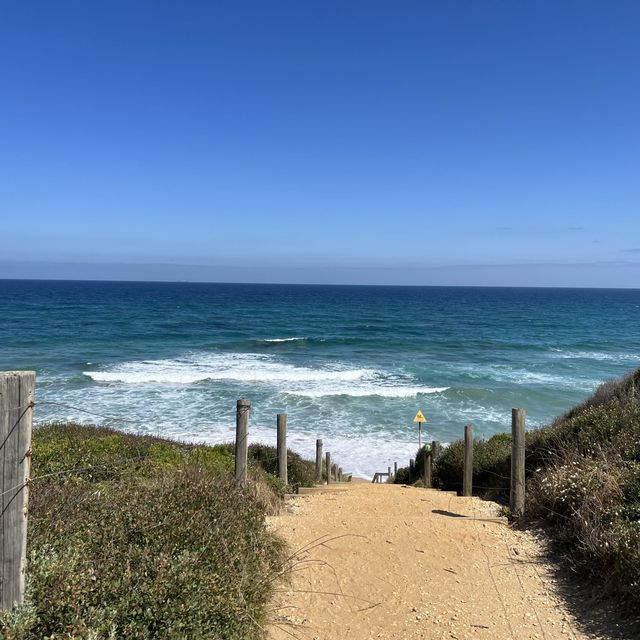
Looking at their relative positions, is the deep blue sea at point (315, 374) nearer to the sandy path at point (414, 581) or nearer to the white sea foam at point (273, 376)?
the white sea foam at point (273, 376)

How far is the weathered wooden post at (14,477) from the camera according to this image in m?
3.08

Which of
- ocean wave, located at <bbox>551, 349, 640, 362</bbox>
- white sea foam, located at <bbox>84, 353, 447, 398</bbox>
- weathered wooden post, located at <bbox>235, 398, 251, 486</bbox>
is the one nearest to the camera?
weathered wooden post, located at <bbox>235, 398, 251, 486</bbox>

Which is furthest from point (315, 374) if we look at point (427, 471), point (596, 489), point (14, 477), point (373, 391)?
point (14, 477)

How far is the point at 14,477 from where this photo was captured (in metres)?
3.12

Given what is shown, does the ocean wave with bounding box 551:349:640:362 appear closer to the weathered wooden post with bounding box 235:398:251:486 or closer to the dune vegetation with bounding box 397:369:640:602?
the dune vegetation with bounding box 397:369:640:602

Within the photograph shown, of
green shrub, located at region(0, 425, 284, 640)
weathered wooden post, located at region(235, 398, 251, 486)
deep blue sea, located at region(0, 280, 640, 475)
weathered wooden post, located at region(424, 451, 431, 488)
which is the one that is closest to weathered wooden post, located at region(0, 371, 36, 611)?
green shrub, located at region(0, 425, 284, 640)

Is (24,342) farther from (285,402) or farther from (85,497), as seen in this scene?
(85,497)

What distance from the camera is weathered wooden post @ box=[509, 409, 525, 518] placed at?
302 inches

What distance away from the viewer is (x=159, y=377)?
3025 cm

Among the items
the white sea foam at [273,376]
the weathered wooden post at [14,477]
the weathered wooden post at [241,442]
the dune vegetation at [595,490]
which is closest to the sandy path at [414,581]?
the dune vegetation at [595,490]

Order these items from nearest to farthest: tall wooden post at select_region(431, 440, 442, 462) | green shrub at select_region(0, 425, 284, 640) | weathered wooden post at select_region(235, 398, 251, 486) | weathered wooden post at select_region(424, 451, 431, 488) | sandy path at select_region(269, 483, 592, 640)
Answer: green shrub at select_region(0, 425, 284, 640), sandy path at select_region(269, 483, 592, 640), weathered wooden post at select_region(235, 398, 251, 486), weathered wooden post at select_region(424, 451, 431, 488), tall wooden post at select_region(431, 440, 442, 462)

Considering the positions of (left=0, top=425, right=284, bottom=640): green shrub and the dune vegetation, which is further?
the dune vegetation

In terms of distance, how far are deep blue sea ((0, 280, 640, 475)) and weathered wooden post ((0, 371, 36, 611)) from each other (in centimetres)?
259

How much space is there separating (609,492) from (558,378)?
28721 millimetres
